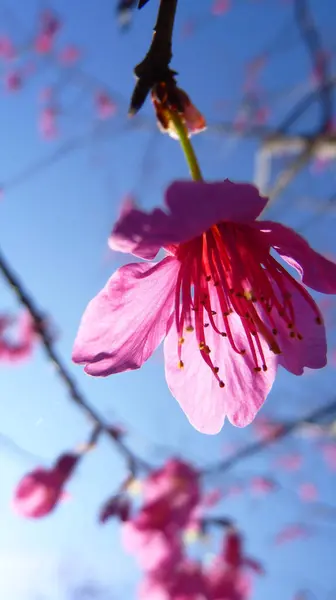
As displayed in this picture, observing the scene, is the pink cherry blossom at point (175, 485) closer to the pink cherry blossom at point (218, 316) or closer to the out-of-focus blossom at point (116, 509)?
the out-of-focus blossom at point (116, 509)

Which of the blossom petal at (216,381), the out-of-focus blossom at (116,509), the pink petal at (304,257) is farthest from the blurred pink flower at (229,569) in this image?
the pink petal at (304,257)

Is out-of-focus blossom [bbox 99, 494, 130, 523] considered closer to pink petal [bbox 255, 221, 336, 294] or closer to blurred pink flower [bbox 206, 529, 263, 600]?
blurred pink flower [bbox 206, 529, 263, 600]

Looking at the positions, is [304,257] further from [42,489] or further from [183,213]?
[42,489]

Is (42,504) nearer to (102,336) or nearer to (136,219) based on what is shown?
(102,336)

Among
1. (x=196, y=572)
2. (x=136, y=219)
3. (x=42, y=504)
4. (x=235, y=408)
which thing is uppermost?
(x=136, y=219)

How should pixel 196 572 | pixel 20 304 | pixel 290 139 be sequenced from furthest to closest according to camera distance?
pixel 196 572
pixel 290 139
pixel 20 304

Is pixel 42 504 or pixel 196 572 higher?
pixel 42 504

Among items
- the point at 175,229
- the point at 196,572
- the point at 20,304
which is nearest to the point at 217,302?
the point at 175,229

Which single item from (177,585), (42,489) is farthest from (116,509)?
(177,585)
